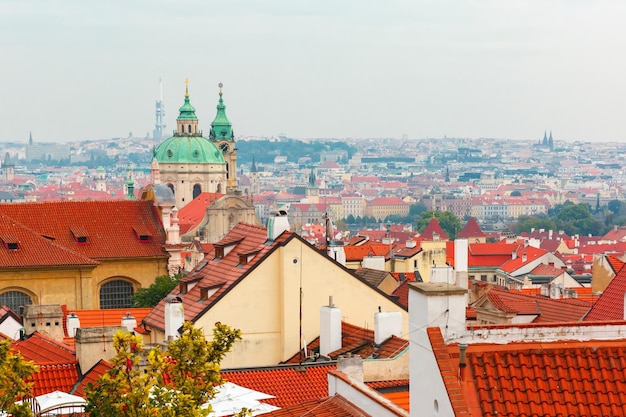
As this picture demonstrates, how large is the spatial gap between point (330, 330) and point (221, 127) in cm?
15916

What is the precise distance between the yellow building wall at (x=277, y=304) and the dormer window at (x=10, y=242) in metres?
22.1

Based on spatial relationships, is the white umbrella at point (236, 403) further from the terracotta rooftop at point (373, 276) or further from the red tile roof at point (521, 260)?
the red tile roof at point (521, 260)

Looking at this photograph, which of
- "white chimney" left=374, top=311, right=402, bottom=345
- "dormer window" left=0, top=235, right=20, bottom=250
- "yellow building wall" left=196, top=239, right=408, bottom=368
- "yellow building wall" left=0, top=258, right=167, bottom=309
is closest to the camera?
"white chimney" left=374, top=311, right=402, bottom=345

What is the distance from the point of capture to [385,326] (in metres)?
21.2

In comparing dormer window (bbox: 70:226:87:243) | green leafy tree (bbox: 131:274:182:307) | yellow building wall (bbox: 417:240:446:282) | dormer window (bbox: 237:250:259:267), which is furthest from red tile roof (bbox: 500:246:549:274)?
dormer window (bbox: 237:250:259:267)

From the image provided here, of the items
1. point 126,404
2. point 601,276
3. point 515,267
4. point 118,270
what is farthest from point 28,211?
point 515,267

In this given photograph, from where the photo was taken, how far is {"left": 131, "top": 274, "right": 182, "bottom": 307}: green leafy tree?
43.8 m

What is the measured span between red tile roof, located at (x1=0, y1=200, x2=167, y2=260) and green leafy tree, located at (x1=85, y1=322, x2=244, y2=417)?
35141mm

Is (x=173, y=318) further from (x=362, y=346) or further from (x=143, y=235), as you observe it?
(x=143, y=235)

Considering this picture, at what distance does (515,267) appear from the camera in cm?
9375

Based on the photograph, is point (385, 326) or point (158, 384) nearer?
point (158, 384)

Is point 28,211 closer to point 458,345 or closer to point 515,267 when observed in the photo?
point 458,345

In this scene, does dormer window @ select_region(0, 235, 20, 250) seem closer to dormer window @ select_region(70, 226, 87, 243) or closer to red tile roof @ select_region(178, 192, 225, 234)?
dormer window @ select_region(70, 226, 87, 243)

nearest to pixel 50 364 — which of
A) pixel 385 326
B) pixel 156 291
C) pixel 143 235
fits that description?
pixel 385 326
